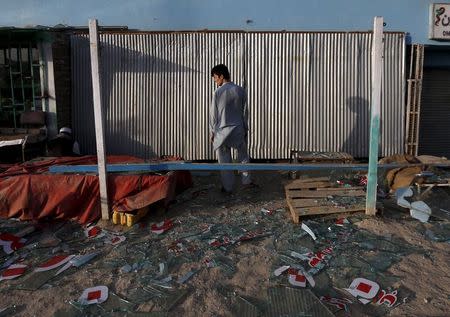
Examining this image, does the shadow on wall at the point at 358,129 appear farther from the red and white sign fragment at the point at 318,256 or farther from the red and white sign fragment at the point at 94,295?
the red and white sign fragment at the point at 94,295

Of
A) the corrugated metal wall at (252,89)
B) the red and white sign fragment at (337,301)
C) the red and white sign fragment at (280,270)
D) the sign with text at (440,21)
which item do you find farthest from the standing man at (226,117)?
the sign with text at (440,21)

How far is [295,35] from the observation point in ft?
26.0

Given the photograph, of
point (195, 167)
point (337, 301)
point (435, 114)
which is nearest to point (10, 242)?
point (195, 167)

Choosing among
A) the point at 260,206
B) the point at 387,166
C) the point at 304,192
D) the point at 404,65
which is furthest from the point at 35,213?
the point at 404,65

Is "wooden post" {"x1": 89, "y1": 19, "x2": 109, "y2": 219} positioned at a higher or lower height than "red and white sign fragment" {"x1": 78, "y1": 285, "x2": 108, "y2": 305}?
higher

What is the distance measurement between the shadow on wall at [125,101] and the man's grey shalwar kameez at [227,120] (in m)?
2.28

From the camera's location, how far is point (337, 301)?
3.25 metres

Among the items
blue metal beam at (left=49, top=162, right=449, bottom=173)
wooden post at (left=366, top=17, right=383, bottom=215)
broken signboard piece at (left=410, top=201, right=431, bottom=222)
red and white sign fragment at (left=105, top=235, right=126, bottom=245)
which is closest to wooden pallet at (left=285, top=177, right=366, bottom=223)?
wooden post at (left=366, top=17, right=383, bottom=215)

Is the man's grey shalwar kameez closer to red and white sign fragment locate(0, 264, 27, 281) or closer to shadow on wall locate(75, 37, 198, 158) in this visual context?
shadow on wall locate(75, 37, 198, 158)

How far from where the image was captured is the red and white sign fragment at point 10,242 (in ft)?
14.3

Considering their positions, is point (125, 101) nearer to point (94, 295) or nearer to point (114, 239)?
point (114, 239)

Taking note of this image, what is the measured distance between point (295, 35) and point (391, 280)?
546 cm

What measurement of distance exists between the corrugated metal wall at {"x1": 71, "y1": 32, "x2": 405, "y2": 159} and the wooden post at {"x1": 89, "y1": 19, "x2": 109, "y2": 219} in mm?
3338

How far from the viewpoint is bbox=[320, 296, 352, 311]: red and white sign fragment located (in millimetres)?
3178
